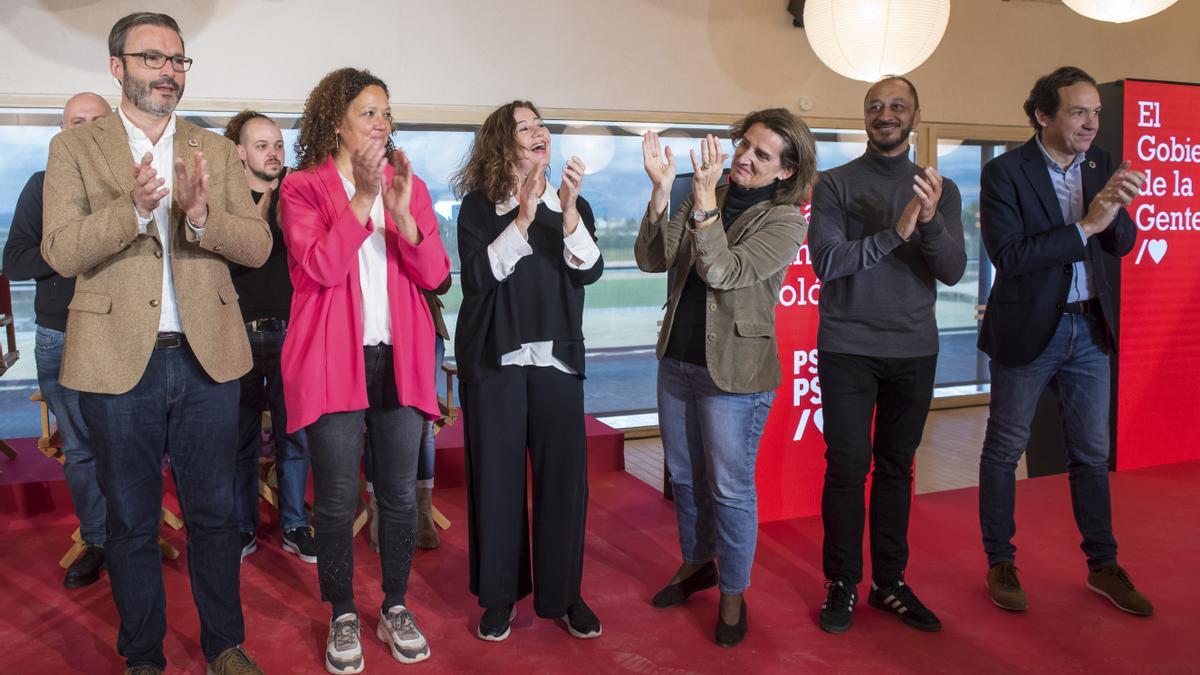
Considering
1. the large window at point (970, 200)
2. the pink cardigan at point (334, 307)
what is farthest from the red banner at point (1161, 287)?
the pink cardigan at point (334, 307)

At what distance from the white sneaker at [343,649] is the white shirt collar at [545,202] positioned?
1.23 metres

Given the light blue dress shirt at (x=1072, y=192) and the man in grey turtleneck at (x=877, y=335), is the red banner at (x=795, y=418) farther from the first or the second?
the light blue dress shirt at (x=1072, y=192)

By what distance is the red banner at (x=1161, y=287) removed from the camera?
15.1ft

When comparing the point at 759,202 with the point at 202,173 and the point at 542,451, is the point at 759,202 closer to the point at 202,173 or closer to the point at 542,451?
the point at 542,451

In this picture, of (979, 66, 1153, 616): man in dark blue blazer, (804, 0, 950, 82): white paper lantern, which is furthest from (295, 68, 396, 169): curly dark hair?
(804, 0, 950, 82): white paper lantern

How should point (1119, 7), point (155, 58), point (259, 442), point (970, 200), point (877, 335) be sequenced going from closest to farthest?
point (155, 58)
point (877, 335)
point (259, 442)
point (1119, 7)
point (970, 200)

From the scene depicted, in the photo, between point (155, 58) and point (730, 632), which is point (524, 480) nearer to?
point (730, 632)

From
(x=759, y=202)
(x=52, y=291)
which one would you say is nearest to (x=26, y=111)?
(x=52, y=291)

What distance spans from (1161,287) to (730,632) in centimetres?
330

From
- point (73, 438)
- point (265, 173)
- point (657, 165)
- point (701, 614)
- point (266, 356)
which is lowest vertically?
point (701, 614)

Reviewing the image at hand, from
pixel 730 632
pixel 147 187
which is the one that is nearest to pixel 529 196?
pixel 147 187

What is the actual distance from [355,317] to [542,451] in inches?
26.1

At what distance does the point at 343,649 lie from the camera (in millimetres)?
2607

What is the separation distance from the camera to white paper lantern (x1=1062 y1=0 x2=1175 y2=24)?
4.57m
